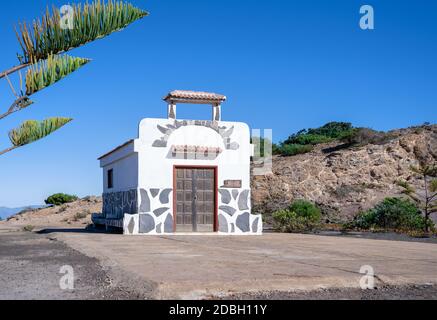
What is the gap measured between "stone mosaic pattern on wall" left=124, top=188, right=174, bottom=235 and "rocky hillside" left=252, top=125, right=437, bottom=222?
13728mm

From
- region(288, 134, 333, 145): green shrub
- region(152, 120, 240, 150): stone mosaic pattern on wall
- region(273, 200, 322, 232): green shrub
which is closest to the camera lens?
region(152, 120, 240, 150): stone mosaic pattern on wall

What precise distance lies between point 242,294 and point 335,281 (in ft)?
4.12

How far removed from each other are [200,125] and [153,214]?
3.21 metres

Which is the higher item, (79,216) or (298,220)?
(298,220)

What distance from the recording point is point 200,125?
17.8 meters

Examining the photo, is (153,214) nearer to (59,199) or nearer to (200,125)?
(200,125)

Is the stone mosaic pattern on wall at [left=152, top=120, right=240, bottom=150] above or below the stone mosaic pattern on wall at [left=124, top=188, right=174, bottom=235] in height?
above

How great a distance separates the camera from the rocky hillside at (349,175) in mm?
31953

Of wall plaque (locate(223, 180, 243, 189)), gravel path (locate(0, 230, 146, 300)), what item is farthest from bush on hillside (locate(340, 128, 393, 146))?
gravel path (locate(0, 230, 146, 300))

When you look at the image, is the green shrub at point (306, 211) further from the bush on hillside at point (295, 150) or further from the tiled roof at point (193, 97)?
the bush on hillside at point (295, 150)

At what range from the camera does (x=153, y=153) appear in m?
17.4

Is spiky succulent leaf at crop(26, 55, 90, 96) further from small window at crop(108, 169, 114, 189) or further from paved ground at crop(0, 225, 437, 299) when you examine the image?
small window at crop(108, 169, 114, 189)

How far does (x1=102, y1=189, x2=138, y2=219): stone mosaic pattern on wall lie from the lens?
58.5 ft

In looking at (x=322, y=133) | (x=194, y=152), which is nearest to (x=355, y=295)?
(x=194, y=152)
